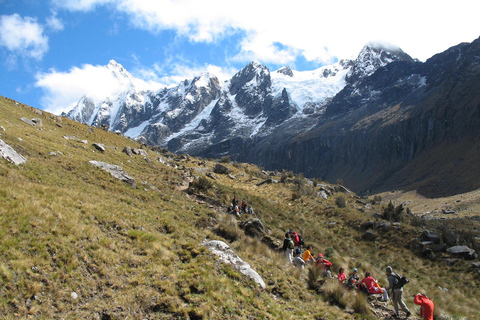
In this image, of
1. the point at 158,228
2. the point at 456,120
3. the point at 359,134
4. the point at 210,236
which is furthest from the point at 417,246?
the point at 359,134

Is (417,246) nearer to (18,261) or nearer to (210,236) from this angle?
(210,236)

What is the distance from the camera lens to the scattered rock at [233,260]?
10.7 meters

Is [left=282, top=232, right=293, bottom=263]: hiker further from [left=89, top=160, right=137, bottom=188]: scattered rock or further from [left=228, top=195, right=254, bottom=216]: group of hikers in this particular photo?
[left=89, top=160, right=137, bottom=188]: scattered rock

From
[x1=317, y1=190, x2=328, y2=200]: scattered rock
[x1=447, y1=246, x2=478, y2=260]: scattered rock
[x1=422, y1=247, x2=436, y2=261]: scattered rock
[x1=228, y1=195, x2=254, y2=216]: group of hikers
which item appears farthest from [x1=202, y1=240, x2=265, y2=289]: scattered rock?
[x1=317, y1=190, x2=328, y2=200]: scattered rock

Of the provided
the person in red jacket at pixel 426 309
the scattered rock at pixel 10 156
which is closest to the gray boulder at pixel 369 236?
Result: the person in red jacket at pixel 426 309

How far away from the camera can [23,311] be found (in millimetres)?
6133

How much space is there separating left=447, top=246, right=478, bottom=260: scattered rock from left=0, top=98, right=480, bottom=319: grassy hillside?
746 mm

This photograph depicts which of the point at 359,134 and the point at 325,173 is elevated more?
the point at 359,134

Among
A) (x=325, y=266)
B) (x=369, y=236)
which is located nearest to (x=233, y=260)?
(x=325, y=266)

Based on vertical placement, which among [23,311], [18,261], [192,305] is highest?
[18,261]

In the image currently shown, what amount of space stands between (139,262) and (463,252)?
71.5ft

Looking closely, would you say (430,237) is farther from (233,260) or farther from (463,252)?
(233,260)

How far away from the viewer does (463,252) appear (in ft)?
62.4

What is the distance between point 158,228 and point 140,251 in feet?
9.77
